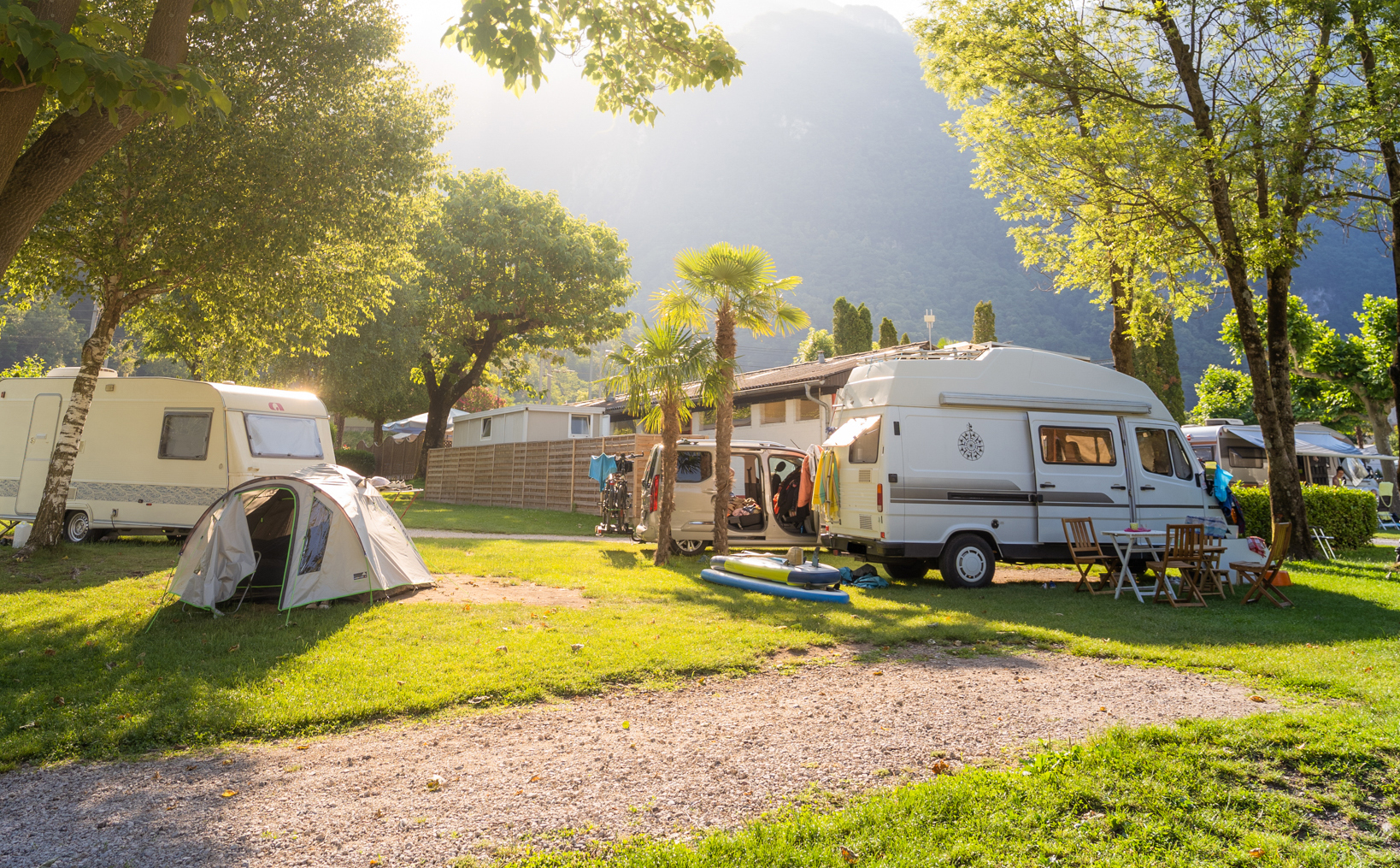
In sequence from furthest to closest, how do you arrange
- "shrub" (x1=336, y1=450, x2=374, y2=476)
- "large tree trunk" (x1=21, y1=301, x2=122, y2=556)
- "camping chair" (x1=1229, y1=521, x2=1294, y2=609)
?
1. "shrub" (x1=336, y1=450, x2=374, y2=476)
2. "large tree trunk" (x1=21, y1=301, x2=122, y2=556)
3. "camping chair" (x1=1229, y1=521, x2=1294, y2=609)

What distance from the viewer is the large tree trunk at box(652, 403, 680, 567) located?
478 inches

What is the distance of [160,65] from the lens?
491 cm

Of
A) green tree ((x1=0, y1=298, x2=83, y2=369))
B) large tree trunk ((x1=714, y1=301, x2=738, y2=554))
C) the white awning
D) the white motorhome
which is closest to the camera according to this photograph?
the white awning

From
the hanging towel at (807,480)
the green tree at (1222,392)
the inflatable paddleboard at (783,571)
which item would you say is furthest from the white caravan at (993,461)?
the green tree at (1222,392)

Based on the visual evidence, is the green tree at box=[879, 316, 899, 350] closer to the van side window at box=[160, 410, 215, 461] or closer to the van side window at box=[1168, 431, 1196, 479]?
the van side window at box=[1168, 431, 1196, 479]

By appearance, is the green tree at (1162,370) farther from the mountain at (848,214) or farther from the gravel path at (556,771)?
the mountain at (848,214)

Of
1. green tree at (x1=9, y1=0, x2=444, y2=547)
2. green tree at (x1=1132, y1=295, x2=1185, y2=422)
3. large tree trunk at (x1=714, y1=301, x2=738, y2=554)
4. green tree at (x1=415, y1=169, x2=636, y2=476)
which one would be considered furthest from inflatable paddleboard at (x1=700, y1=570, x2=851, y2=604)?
green tree at (x1=1132, y1=295, x2=1185, y2=422)

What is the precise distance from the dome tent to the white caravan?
5752 millimetres

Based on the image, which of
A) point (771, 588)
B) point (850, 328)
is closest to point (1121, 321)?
point (771, 588)

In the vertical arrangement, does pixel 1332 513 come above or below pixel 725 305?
below

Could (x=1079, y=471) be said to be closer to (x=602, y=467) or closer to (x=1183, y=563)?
(x=1183, y=563)

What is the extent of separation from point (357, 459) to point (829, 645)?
3393cm

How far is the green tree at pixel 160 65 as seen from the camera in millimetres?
4402

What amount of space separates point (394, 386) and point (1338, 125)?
2800 centimetres
